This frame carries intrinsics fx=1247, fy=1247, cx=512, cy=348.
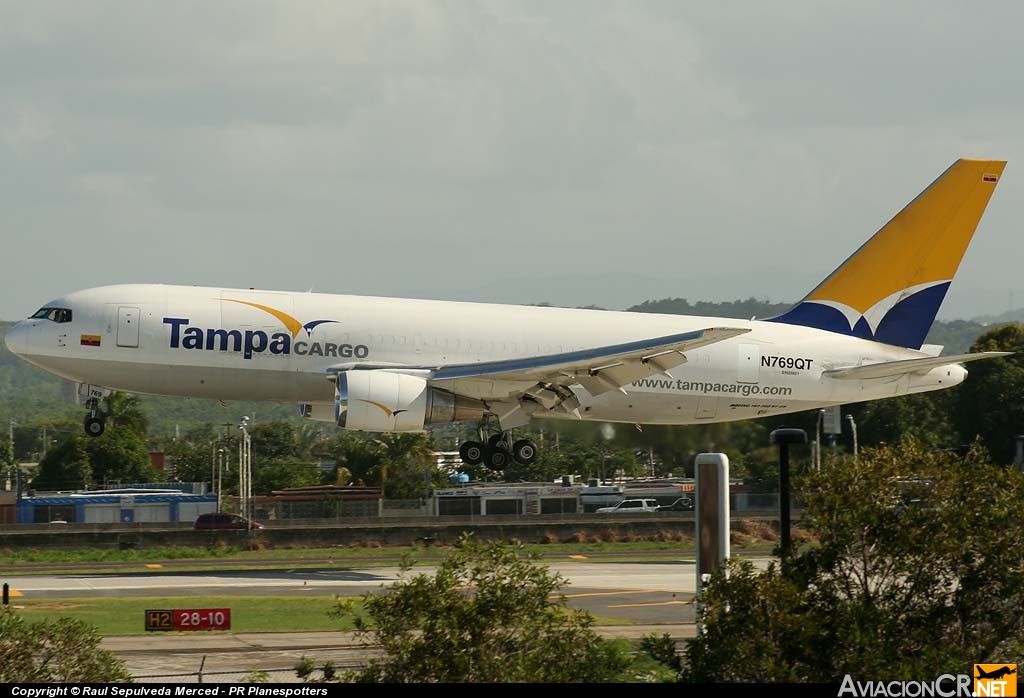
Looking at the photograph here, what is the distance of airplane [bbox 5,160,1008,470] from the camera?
4188cm

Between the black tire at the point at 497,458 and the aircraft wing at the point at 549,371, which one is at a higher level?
the aircraft wing at the point at 549,371

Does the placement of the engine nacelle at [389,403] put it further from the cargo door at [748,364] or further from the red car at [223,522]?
the red car at [223,522]

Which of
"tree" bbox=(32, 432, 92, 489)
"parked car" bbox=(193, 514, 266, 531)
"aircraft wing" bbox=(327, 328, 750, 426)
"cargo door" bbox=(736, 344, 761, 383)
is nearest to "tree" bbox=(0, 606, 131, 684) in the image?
"aircraft wing" bbox=(327, 328, 750, 426)

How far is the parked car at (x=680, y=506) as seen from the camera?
78000 mm

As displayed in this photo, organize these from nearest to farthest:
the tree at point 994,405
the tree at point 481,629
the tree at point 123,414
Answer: the tree at point 481,629 < the tree at point 994,405 < the tree at point 123,414

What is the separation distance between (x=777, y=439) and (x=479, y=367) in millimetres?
20027

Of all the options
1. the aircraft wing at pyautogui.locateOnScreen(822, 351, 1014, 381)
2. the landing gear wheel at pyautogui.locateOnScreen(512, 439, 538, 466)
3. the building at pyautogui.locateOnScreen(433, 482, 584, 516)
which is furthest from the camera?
the building at pyautogui.locateOnScreen(433, 482, 584, 516)

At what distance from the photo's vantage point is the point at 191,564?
53.5 metres

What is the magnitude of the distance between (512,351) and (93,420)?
15113 millimetres

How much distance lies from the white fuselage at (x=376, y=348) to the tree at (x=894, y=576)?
984 inches

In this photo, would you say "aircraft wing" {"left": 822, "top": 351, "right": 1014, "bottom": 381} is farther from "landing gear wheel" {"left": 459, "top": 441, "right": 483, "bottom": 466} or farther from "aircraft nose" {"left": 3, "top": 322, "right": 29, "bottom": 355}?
"aircraft nose" {"left": 3, "top": 322, "right": 29, "bottom": 355}

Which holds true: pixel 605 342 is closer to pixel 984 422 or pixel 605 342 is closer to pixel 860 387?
pixel 860 387

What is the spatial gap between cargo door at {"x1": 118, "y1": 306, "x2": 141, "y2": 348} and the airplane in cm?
5

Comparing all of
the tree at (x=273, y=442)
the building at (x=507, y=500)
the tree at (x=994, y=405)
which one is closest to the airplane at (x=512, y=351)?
the tree at (x=994, y=405)
